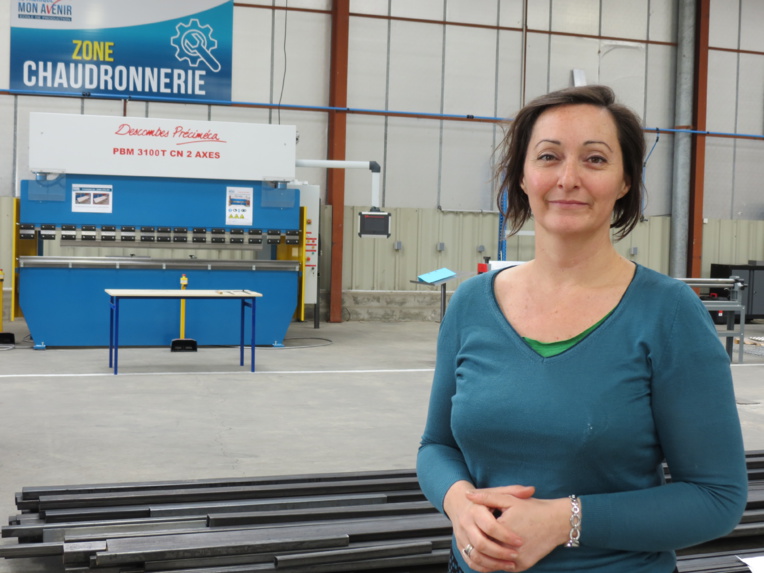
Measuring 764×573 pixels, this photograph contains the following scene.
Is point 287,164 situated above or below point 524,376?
above

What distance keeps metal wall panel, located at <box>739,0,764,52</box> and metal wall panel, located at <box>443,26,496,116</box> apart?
3.95 m

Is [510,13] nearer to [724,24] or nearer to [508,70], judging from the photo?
[508,70]

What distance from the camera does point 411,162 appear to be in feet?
38.5

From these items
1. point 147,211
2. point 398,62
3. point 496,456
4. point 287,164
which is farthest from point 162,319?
point 496,456

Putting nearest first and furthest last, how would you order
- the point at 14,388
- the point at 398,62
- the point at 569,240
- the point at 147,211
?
the point at 569,240 → the point at 14,388 → the point at 147,211 → the point at 398,62

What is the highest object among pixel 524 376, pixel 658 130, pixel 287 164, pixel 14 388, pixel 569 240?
pixel 658 130

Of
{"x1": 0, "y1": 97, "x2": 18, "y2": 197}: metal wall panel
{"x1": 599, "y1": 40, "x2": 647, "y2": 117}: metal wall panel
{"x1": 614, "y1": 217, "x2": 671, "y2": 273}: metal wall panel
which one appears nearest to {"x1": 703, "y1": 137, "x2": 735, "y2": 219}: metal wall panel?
{"x1": 614, "y1": 217, "x2": 671, "y2": 273}: metal wall panel

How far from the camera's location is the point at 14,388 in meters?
6.09

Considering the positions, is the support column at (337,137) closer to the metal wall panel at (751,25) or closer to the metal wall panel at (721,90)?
the metal wall panel at (721,90)

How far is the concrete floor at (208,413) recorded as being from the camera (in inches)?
167

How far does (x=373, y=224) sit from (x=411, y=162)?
337 centimetres

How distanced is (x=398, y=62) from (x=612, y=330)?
36.2ft

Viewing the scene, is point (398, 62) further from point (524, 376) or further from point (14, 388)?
point (524, 376)

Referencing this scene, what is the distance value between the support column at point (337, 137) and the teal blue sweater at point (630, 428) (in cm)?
1022
